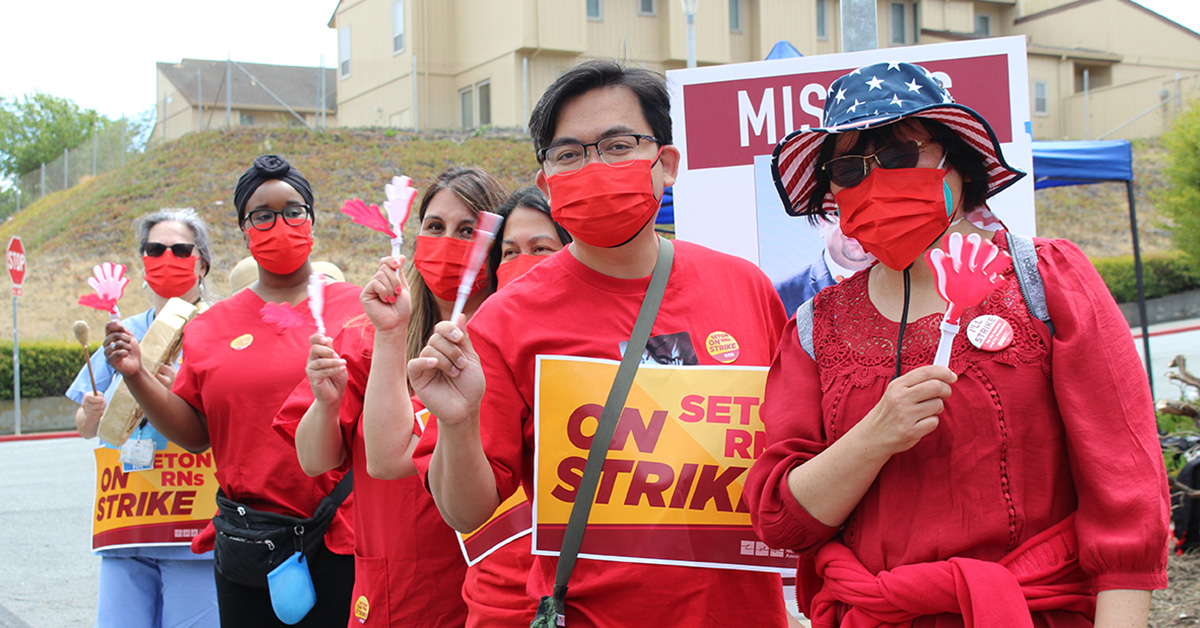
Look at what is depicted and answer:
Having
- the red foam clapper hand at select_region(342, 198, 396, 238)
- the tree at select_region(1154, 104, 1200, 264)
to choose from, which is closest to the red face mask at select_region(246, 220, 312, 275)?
the red foam clapper hand at select_region(342, 198, 396, 238)

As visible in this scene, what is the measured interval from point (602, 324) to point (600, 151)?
44cm

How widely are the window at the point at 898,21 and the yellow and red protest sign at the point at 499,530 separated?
117ft

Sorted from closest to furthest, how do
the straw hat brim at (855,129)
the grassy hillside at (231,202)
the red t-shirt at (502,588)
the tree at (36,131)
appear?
1. the straw hat brim at (855,129)
2. the red t-shirt at (502,588)
3. the grassy hillside at (231,202)
4. the tree at (36,131)

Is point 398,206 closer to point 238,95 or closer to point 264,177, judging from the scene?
point 264,177

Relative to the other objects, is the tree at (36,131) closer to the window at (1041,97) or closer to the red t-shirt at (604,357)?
the window at (1041,97)

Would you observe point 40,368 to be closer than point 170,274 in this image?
No

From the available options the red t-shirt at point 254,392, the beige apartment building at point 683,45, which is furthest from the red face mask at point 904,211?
the beige apartment building at point 683,45

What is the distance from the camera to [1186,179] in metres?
21.2

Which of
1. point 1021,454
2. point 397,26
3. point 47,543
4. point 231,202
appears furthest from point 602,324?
point 397,26

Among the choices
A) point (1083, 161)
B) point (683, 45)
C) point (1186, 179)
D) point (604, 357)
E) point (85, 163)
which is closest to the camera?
point (604, 357)

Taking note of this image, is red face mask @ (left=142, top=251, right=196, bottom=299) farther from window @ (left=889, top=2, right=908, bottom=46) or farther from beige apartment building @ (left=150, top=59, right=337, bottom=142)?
beige apartment building @ (left=150, top=59, right=337, bottom=142)

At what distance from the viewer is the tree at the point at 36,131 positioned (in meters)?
56.6

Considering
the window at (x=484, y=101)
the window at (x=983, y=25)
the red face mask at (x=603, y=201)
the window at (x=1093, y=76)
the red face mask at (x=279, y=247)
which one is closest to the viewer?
the red face mask at (x=603, y=201)

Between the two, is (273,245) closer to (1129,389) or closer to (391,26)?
(1129,389)
